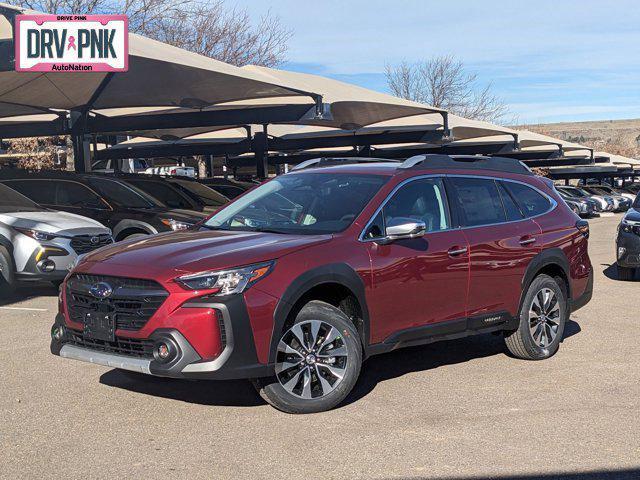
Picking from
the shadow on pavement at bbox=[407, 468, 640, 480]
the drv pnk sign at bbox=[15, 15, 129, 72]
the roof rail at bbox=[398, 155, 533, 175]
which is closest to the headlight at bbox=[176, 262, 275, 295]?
the shadow on pavement at bbox=[407, 468, 640, 480]

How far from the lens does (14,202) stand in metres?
11.5

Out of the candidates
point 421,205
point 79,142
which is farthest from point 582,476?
point 79,142

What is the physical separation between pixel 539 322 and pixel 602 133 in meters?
170

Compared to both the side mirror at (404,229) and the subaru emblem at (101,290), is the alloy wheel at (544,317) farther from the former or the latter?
the subaru emblem at (101,290)

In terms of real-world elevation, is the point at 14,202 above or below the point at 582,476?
above

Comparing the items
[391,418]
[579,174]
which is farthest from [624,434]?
[579,174]

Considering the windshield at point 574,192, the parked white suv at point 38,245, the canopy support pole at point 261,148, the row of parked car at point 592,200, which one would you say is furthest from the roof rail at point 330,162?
the windshield at point 574,192

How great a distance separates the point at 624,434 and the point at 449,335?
5.25 feet

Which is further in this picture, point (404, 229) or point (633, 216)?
point (633, 216)

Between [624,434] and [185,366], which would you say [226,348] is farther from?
[624,434]

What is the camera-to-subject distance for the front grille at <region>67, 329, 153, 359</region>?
5.07 meters

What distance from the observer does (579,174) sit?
55.7 m

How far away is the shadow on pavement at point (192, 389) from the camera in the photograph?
577 centimetres

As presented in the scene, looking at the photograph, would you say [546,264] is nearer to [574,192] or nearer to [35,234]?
[35,234]
